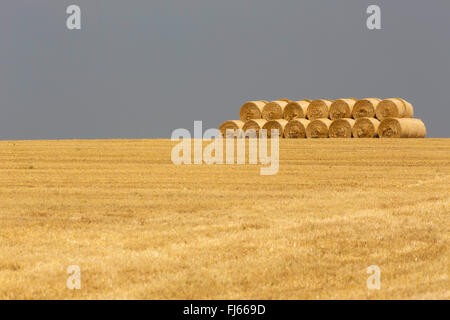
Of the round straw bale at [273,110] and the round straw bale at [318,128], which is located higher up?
the round straw bale at [273,110]

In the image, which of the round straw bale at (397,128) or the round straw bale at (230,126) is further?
the round straw bale at (230,126)

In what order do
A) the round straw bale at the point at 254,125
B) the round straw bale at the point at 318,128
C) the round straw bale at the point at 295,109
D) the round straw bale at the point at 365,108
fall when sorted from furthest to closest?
the round straw bale at the point at 295,109 → the round straw bale at the point at 254,125 → the round straw bale at the point at 318,128 → the round straw bale at the point at 365,108

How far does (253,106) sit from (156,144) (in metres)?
6.49

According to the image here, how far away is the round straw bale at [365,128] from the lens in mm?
27578

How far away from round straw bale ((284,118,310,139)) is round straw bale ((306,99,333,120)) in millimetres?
645

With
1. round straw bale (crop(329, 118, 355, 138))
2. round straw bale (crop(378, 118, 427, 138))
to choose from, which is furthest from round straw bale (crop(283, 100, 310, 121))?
round straw bale (crop(378, 118, 427, 138))

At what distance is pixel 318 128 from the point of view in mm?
28578

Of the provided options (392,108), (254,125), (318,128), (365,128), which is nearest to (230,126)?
(254,125)

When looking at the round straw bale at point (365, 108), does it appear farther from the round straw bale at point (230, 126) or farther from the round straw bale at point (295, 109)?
the round straw bale at point (230, 126)

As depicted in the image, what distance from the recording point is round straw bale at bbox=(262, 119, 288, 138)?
2939 cm

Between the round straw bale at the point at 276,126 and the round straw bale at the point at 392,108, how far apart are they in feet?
13.2

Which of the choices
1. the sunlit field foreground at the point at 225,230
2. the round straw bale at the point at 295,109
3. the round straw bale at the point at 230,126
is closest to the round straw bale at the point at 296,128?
the round straw bale at the point at 295,109

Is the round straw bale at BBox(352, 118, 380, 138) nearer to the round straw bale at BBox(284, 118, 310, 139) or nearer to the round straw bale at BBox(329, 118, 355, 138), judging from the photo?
the round straw bale at BBox(329, 118, 355, 138)
